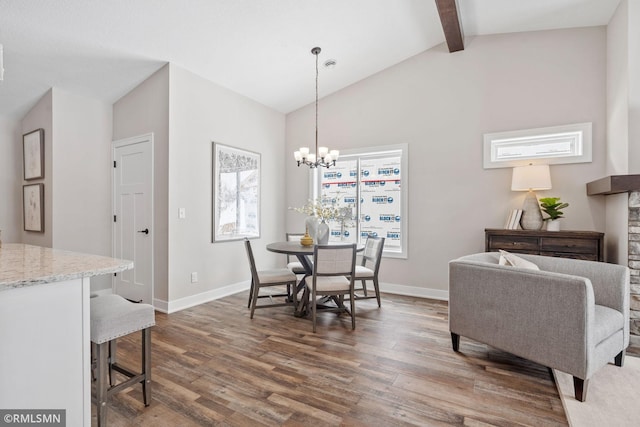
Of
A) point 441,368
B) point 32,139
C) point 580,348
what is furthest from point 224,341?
point 32,139

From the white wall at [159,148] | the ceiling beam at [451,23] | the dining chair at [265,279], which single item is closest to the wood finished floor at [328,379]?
the dining chair at [265,279]

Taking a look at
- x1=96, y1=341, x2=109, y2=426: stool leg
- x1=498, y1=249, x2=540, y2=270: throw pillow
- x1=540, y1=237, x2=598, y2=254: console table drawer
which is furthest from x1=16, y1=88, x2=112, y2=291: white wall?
x1=540, y1=237, x2=598, y2=254: console table drawer

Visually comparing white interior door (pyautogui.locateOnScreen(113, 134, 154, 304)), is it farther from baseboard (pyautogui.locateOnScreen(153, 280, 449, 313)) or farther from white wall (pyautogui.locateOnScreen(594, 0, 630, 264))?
white wall (pyautogui.locateOnScreen(594, 0, 630, 264))

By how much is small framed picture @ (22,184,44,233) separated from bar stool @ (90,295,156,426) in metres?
2.97

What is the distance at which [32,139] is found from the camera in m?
4.11

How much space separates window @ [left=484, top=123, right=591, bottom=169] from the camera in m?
3.59

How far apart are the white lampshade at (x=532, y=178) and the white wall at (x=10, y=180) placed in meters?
6.32

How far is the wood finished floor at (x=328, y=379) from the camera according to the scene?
6.07 feet

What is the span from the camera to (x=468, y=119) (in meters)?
4.14

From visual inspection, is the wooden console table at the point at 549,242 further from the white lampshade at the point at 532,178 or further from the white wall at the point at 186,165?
the white wall at the point at 186,165

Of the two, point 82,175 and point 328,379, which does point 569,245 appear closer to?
point 328,379

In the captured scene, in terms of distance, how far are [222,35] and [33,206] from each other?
A: 323 centimetres

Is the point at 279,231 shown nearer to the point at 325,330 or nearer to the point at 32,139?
the point at 325,330

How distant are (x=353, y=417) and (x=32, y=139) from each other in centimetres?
492
